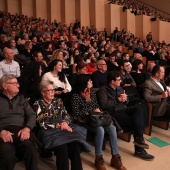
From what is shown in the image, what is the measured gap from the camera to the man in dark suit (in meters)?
3.27

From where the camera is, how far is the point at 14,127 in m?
2.16

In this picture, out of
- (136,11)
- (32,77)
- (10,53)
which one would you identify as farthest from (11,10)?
(32,77)

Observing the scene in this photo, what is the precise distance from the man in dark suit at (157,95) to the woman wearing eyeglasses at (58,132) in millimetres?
1276

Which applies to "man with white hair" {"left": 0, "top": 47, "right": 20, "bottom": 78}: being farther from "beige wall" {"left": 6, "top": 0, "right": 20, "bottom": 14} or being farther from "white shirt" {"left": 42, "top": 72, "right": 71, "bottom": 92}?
"beige wall" {"left": 6, "top": 0, "right": 20, "bottom": 14}

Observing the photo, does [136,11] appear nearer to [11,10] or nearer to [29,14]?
[29,14]

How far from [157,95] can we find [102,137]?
48.7 inches

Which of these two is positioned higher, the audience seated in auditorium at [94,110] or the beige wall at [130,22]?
the beige wall at [130,22]

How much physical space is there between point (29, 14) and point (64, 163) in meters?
12.1

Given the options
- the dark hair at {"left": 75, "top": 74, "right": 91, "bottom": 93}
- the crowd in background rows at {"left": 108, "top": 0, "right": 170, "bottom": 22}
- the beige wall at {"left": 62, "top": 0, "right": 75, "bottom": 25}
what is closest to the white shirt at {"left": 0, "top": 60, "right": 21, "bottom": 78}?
the dark hair at {"left": 75, "top": 74, "right": 91, "bottom": 93}

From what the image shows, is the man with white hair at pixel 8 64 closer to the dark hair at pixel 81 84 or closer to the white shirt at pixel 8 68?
the white shirt at pixel 8 68

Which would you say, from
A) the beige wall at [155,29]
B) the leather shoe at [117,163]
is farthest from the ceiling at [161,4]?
the leather shoe at [117,163]

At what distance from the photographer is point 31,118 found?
89.0 inches

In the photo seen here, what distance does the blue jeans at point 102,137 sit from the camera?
2.46 metres

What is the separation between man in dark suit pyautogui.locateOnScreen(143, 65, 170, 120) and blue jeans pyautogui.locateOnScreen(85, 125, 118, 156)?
0.97 meters
